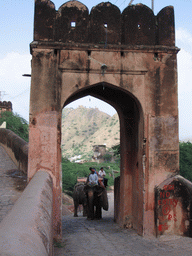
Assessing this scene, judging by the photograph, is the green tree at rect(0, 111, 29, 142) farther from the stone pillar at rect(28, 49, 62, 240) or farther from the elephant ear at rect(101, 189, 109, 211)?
the stone pillar at rect(28, 49, 62, 240)

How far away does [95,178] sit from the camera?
996 cm

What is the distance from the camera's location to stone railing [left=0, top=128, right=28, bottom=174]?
9.73 metres

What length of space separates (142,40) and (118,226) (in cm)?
512

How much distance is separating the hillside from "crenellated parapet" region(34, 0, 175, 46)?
7517 cm

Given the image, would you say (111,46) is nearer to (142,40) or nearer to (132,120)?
(142,40)

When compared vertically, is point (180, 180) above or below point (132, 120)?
below

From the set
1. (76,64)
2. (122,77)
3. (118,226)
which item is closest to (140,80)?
(122,77)

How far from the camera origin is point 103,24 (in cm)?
→ 736

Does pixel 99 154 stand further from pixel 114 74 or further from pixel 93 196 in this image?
pixel 114 74

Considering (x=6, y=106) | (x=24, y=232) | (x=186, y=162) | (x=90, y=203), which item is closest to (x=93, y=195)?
(x=90, y=203)

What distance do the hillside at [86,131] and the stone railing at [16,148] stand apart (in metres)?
68.3

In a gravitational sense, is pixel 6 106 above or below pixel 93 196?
above

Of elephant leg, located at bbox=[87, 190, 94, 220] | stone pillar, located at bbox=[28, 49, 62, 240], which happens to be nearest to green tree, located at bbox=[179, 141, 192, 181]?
elephant leg, located at bbox=[87, 190, 94, 220]

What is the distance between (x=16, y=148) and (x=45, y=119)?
484 cm
